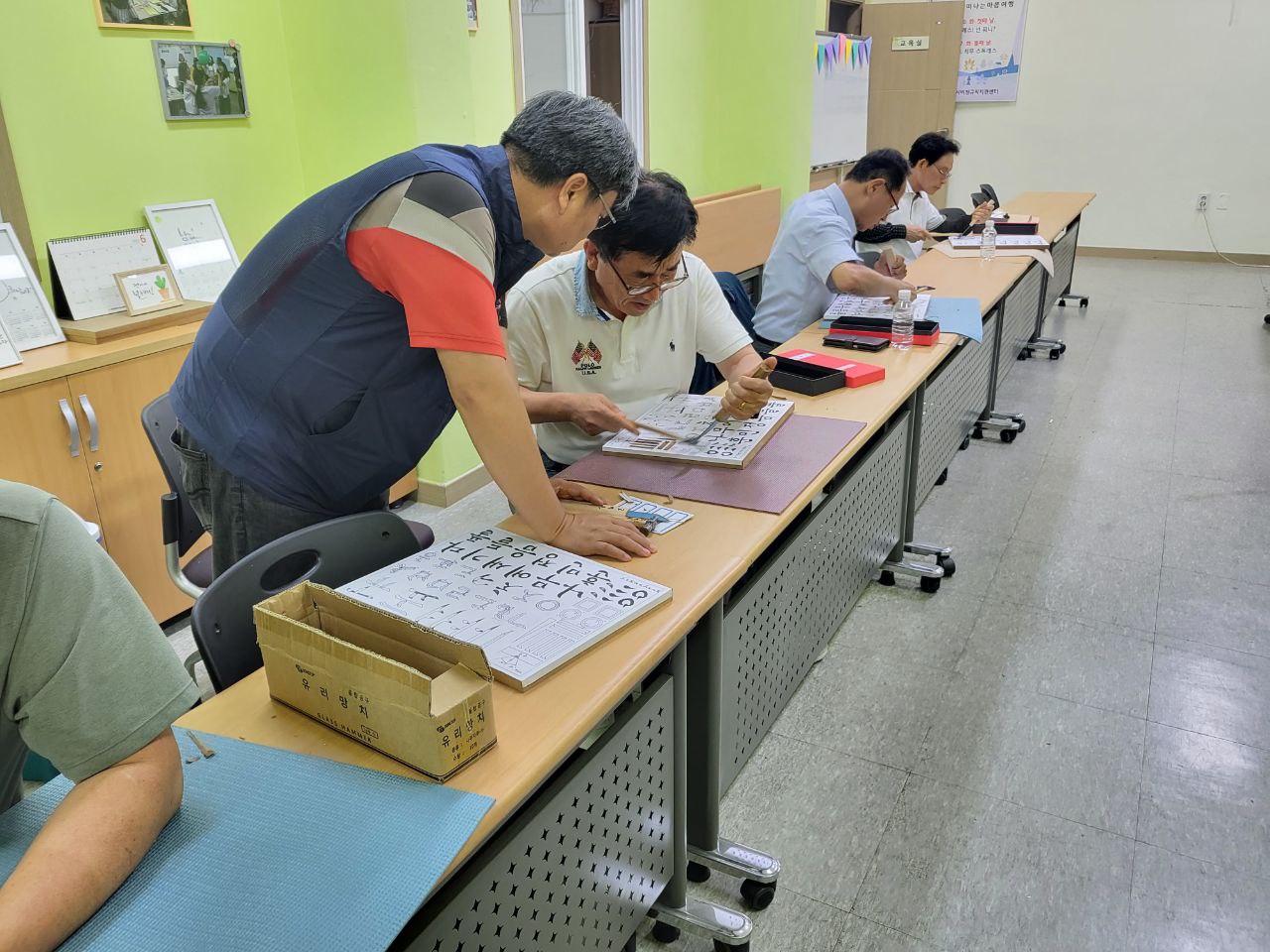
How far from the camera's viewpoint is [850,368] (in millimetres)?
2494

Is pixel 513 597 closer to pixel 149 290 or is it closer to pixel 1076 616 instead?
pixel 1076 616

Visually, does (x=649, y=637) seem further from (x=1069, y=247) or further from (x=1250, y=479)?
(x=1069, y=247)

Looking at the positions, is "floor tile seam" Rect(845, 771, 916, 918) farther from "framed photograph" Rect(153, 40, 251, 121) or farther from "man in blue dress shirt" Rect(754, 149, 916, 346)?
"framed photograph" Rect(153, 40, 251, 121)

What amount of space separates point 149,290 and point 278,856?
2.44 m

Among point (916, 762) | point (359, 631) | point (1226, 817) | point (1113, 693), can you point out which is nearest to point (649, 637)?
point (359, 631)

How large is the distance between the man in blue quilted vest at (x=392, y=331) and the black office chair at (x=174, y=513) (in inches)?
14.5

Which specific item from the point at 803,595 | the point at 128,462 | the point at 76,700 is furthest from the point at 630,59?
the point at 76,700

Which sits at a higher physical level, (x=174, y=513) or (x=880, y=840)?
(x=174, y=513)

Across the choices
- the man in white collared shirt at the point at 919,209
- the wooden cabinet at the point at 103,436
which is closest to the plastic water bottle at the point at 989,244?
the man in white collared shirt at the point at 919,209

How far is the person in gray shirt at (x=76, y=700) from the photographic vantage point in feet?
2.55

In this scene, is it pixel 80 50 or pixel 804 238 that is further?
pixel 804 238

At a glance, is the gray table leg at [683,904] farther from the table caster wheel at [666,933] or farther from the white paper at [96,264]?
the white paper at [96,264]

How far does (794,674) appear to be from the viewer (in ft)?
7.09

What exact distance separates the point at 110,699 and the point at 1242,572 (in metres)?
3.18
